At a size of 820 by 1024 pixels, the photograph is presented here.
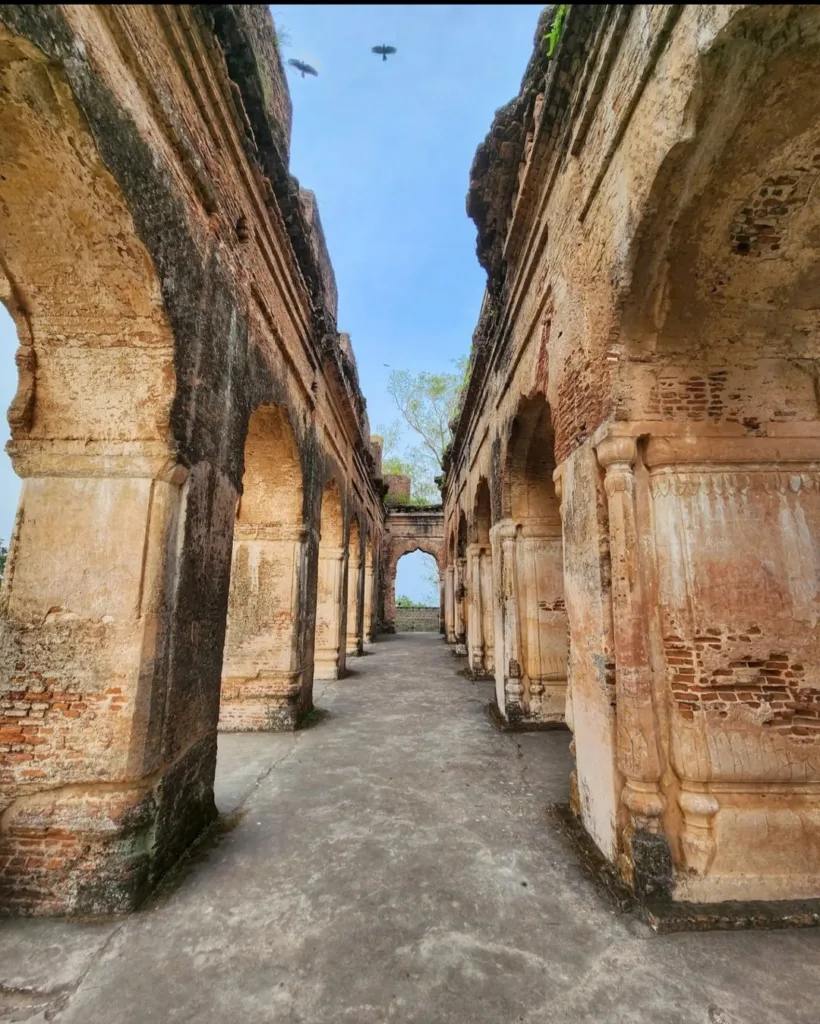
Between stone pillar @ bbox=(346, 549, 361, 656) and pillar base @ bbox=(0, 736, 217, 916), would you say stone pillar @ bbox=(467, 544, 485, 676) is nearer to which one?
stone pillar @ bbox=(346, 549, 361, 656)

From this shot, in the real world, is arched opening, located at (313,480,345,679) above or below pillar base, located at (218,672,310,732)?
above

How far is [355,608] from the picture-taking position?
13.3 metres

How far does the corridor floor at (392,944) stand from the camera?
214 cm

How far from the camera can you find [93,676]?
2.92 m

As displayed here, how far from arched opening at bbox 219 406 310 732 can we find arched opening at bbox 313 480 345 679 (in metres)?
3.02

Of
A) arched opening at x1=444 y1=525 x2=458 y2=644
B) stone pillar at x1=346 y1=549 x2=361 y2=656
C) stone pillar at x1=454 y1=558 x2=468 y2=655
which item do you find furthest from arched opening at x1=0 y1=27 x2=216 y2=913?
arched opening at x1=444 y1=525 x2=458 y2=644

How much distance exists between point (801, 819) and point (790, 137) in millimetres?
3682

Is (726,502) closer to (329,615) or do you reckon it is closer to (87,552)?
(87,552)

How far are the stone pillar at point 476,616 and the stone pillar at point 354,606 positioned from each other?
378 centimetres

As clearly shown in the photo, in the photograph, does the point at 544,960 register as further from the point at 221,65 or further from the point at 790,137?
the point at 221,65

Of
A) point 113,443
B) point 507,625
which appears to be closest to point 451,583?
point 507,625

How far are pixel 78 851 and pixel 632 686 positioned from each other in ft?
10.6

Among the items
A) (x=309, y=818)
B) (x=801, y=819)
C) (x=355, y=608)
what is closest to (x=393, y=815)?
(x=309, y=818)

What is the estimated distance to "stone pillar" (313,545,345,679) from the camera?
31.8 ft
